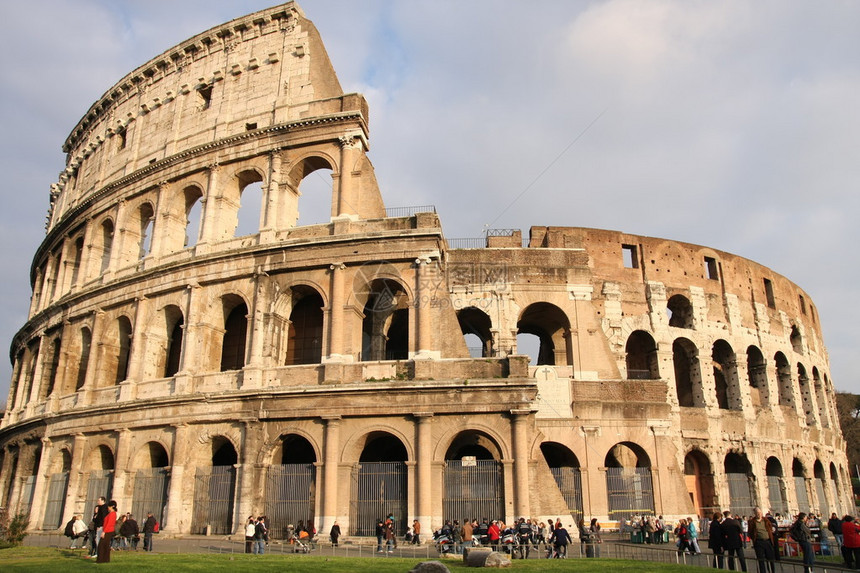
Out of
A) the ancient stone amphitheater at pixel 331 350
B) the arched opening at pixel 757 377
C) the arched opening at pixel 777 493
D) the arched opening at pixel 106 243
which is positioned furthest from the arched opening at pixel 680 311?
the arched opening at pixel 106 243

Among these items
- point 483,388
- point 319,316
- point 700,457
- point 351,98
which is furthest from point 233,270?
point 700,457

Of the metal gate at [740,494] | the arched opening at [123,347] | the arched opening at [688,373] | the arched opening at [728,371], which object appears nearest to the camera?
the arched opening at [123,347]

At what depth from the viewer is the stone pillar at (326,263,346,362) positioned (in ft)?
59.7

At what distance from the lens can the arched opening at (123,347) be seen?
74.3 feet

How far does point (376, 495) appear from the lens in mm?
17031

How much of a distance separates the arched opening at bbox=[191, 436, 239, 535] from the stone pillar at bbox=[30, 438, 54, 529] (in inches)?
280

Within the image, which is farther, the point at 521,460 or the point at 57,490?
the point at 57,490

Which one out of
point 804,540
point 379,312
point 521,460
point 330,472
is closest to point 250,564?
point 330,472

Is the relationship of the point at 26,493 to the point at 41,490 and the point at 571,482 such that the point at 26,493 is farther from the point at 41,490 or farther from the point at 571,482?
the point at 571,482

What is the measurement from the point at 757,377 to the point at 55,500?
87.0ft

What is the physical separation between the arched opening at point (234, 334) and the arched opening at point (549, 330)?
9201 mm

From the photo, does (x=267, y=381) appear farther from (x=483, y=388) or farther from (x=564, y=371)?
(x=564, y=371)

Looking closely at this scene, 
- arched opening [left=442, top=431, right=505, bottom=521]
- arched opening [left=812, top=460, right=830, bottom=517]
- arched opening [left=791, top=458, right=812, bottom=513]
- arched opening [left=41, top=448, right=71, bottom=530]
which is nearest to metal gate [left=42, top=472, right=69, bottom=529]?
Answer: arched opening [left=41, top=448, right=71, bottom=530]

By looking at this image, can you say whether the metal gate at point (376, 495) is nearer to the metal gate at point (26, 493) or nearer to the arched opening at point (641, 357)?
the arched opening at point (641, 357)
